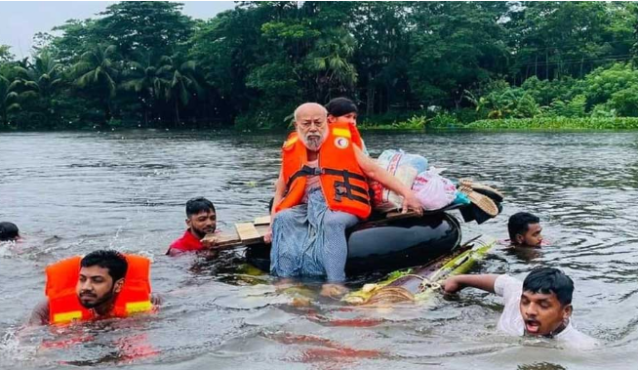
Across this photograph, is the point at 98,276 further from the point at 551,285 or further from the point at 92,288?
the point at 551,285

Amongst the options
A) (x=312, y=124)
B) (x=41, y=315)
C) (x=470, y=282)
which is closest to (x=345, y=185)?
(x=312, y=124)

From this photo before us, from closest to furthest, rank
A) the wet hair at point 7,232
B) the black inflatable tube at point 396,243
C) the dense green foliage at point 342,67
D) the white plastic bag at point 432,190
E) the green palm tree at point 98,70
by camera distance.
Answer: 1. the black inflatable tube at point 396,243
2. the white plastic bag at point 432,190
3. the wet hair at point 7,232
4. the dense green foliage at point 342,67
5. the green palm tree at point 98,70

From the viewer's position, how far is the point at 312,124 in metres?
7.04

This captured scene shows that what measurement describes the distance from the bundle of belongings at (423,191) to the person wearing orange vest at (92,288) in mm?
2603

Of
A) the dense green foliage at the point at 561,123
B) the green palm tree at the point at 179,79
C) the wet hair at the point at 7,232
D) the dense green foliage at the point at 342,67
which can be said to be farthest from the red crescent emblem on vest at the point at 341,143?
the green palm tree at the point at 179,79

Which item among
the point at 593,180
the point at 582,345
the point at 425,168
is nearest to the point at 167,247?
the point at 425,168

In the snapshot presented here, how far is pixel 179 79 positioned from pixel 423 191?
1895 inches

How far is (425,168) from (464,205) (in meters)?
0.57

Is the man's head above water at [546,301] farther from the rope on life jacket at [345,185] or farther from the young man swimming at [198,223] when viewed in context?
the young man swimming at [198,223]

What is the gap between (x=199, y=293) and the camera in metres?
6.69

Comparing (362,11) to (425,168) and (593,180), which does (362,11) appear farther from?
(425,168)

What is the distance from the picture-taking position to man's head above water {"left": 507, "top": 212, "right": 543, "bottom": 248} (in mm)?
8435

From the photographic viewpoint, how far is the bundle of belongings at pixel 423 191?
7234 millimetres

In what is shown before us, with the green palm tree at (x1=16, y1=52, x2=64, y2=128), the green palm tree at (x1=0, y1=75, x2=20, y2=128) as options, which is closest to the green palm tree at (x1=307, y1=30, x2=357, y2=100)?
the green palm tree at (x1=16, y1=52, x2=64, y2=128)
